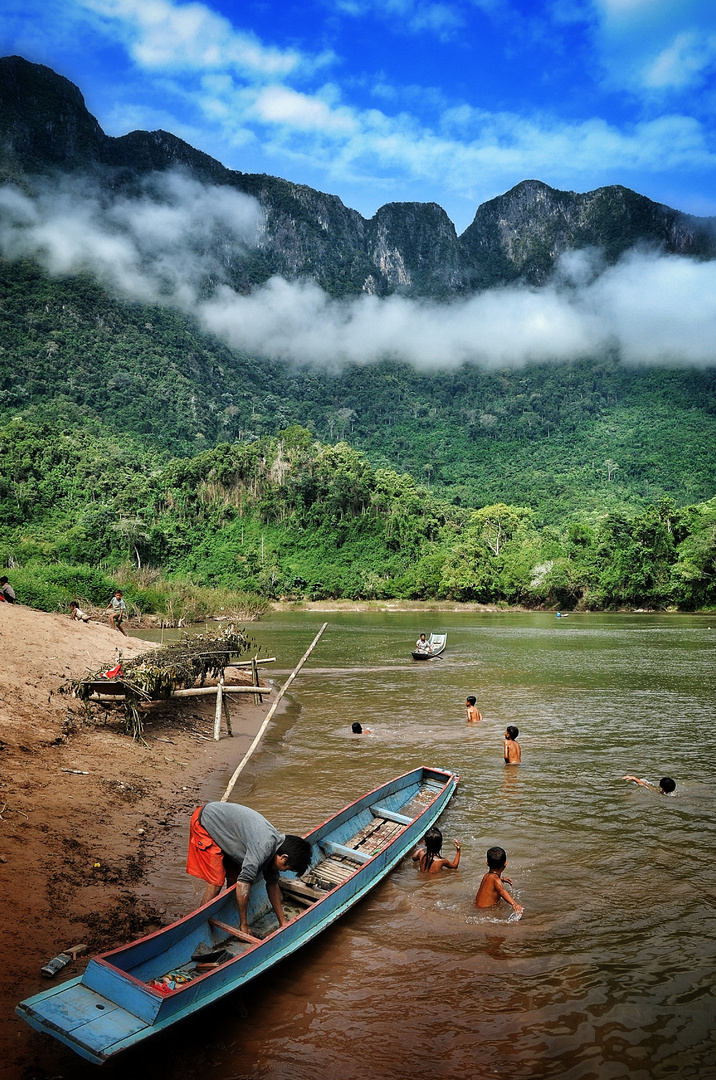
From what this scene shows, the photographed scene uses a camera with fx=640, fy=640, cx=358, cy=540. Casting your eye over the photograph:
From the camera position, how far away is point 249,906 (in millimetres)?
5617

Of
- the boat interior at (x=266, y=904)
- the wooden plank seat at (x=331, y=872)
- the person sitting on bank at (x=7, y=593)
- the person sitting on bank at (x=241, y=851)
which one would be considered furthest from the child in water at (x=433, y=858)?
the person sitting on bank at (x=7, y=593)

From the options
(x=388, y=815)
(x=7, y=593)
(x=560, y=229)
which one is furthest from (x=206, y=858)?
(x=560, y=229)

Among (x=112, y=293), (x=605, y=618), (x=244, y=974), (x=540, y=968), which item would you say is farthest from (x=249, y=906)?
(x=112, y=293)

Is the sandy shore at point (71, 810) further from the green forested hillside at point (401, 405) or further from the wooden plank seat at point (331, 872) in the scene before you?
the green forested hillside at point (401, 405)

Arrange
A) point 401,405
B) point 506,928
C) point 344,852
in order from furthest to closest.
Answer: point 401,405 < point 344,852 < point 506,928

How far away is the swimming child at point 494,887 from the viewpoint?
6.36 metres

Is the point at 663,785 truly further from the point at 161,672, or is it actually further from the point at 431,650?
the point at 431,650

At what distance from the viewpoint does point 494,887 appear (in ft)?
21.3

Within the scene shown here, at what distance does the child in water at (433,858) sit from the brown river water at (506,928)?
6.4 inches

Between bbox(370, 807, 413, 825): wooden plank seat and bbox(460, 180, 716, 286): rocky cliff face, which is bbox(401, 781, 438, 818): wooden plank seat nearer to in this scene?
bbox(370, 807, 413, 825): wooden plank seat

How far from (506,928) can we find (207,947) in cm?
293

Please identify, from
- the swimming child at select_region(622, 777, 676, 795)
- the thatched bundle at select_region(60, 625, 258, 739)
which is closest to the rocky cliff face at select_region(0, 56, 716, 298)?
the thatched bundle at select_region(60, 625, 258, 739)

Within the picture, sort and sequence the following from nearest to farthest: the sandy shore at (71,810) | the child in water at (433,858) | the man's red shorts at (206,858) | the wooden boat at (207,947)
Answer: the wooden boat at (207,947) < the sandy shore at (71,810) < the man's red shorts at (206,858) < the child in water at (433,858)

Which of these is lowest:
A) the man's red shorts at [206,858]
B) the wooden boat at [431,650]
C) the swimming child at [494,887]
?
the wooden boat at [431,650]
